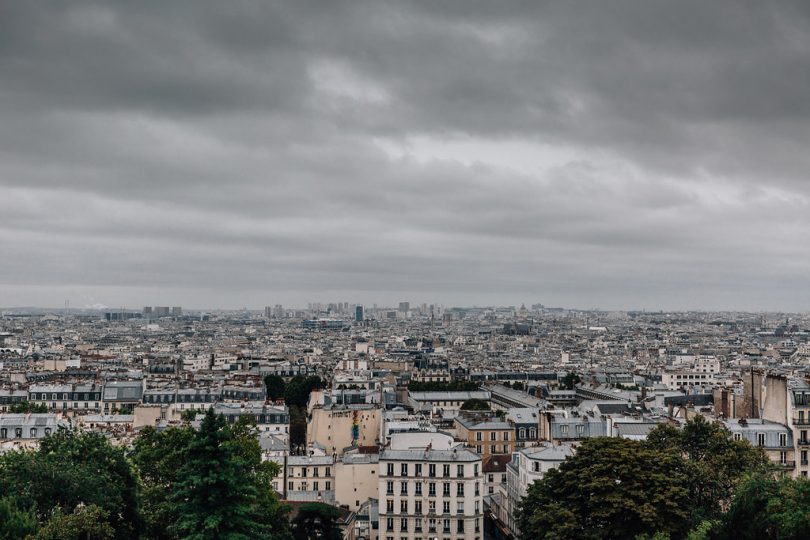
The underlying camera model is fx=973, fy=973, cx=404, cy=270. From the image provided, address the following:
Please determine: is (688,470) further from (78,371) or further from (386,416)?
(78,371)

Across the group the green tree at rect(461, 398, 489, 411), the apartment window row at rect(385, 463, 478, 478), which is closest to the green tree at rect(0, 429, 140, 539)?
the apartment window row at rect(385, 463, 478, 478)

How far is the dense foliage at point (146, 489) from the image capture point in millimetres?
34156

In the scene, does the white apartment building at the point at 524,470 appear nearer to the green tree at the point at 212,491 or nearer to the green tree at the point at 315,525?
the green tree at the point at 315,525

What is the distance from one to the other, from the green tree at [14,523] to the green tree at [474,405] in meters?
63.5

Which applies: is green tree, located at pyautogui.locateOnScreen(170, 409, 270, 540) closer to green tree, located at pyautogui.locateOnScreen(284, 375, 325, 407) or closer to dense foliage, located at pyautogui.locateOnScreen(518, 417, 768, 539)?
dense foliage, located at pyautogui.locateOnScreen(518, 417, 768, 539)

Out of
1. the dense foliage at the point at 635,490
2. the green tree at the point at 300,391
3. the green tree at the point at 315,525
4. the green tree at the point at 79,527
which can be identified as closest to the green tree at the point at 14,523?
the green tree at the point at 79,527

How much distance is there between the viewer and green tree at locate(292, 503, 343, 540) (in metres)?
47.3

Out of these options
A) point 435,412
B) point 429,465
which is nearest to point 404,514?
point 429,465

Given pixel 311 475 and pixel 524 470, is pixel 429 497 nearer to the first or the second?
pixel 524 470

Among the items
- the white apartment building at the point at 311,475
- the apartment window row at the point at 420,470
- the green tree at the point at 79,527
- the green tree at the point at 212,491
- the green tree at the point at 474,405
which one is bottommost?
the white apartment building at the point at 311,475

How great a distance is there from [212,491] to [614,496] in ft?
59.7

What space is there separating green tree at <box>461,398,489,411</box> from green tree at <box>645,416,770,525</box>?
46706 mm

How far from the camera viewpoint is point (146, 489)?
4347 centimetres

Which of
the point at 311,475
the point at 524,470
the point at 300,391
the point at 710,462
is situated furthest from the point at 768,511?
the point at 300,391
